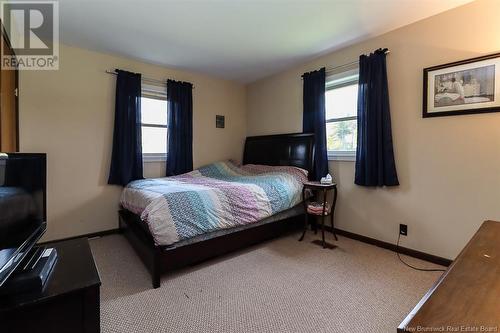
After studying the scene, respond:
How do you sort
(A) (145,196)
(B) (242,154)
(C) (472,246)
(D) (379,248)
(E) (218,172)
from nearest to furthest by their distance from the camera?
(C) (472,246), (A) (145,196), (D) (379,248), (E) (218,172), (B) (242,154)

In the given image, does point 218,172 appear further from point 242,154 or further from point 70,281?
point 70,281

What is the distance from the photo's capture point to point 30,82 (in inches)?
109

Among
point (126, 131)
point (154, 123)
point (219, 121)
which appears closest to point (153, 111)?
point (154, 123)

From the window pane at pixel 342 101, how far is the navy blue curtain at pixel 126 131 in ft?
8.67

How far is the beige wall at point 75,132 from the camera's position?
2818 millimetres

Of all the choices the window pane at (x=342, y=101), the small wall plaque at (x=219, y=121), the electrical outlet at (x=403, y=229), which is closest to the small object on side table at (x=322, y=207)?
the electrical outlet at (x=403, y=229)

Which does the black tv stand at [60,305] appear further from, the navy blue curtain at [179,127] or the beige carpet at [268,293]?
the navy blue curtain at [179,127]

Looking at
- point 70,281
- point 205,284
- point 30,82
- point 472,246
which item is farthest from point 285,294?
point 30,82

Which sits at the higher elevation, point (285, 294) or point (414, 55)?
point (414, 55)

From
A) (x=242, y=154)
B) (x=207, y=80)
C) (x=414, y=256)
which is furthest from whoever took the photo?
(x=242, y=154)

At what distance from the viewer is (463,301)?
689 mm

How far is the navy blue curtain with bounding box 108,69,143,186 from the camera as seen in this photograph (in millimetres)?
3244

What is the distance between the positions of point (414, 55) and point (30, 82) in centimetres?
422

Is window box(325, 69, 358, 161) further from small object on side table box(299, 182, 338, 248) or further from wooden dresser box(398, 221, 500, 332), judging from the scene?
wooden dresser box(398, 221, 500, 332)
